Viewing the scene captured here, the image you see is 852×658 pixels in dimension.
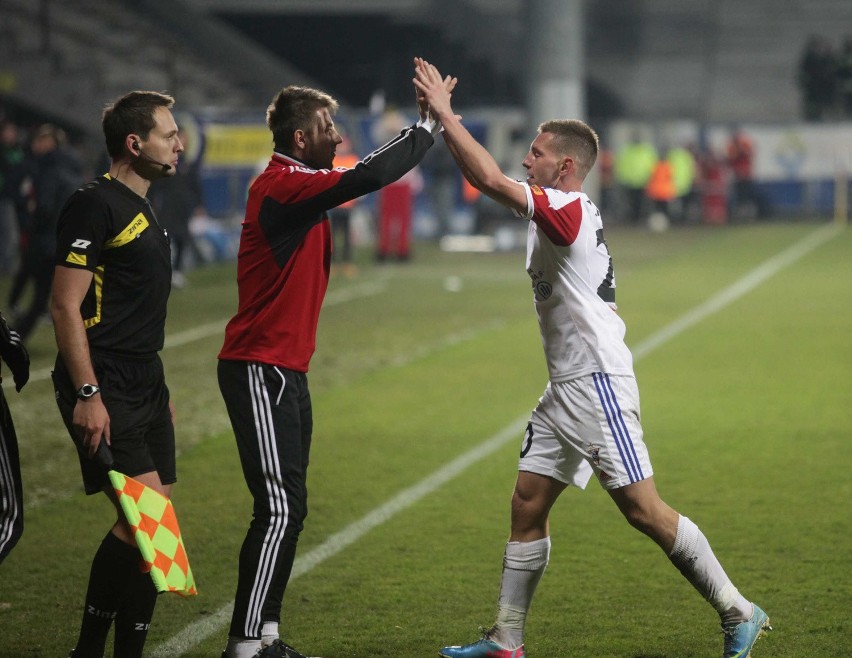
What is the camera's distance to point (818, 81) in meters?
Result: 38.0

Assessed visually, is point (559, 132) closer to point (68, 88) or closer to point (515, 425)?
point (515, 425)

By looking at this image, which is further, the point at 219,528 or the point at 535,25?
the point at 535,25

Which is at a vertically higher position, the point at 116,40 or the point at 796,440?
the point at 116,40

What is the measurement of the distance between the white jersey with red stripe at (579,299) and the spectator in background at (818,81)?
3457 cm

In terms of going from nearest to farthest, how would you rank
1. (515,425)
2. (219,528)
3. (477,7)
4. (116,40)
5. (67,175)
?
(219,528) → (515,425) → (67,175) → (116,40) → (477,7)

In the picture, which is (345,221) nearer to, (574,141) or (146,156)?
(574,141)

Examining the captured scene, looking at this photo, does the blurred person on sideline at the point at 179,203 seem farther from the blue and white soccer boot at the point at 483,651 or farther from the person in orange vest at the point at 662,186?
the person in orange vest at the point at 662,186

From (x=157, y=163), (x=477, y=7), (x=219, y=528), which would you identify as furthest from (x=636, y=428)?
(x=477, y=7)

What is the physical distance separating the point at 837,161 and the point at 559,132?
3082 cm

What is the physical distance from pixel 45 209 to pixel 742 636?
32.3 ft

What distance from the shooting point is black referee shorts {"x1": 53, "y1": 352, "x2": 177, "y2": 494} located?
459cm

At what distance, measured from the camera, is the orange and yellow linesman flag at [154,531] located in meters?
4.52

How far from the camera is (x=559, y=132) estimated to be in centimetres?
491

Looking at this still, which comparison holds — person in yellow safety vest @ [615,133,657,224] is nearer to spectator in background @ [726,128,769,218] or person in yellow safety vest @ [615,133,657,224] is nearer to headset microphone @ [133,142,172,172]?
spectator in background @ [726,128,769,218]
